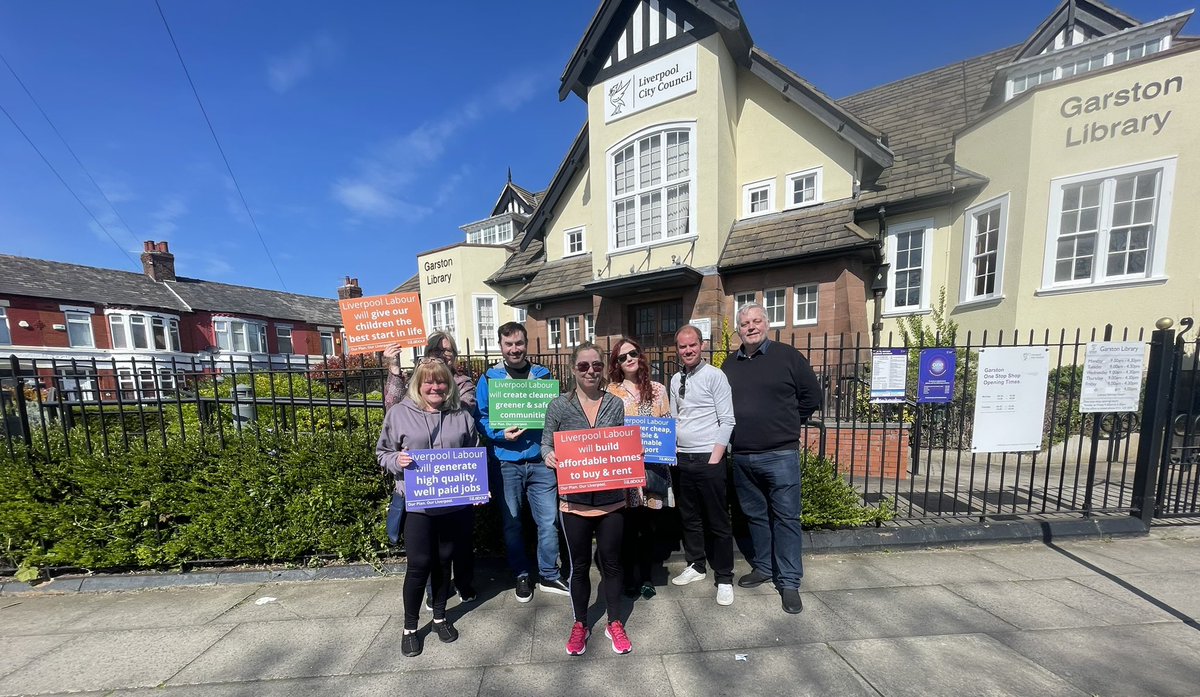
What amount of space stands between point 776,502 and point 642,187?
987 centimetres

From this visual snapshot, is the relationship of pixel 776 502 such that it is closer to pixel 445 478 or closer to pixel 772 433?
pixel 772 433

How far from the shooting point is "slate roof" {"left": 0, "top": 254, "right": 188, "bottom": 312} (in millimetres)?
18656

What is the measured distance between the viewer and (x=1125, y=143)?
727 centimetres

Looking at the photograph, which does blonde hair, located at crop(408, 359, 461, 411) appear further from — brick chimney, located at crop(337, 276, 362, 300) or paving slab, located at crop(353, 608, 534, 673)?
brick chimney, located at crop(337, 276, 362, 300)

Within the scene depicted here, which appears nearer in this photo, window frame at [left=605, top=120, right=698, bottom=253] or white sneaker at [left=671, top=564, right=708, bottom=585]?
white sneaker at [left=671, top=564, right=708, bottom=585]

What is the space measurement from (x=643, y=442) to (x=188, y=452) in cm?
405

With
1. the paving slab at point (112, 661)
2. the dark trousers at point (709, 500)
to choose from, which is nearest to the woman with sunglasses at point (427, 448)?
the paving slab at point (112, 661)

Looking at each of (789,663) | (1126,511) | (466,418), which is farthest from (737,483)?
(1126,511)

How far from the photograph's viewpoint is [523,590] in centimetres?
317

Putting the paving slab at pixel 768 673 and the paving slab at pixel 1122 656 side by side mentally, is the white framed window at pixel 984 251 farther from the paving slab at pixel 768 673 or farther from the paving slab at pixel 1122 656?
the paving slab at pixel 768 673

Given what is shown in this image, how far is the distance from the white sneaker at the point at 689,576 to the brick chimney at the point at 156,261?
113 feet

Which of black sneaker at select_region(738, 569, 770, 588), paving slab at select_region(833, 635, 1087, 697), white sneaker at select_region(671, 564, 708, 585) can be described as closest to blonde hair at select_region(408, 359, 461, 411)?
white sneaker at select_region(671, 564, 708, 585)

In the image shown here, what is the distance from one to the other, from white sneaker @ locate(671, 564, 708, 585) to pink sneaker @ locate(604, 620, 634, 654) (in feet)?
2.65

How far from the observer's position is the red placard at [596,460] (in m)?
2.50
